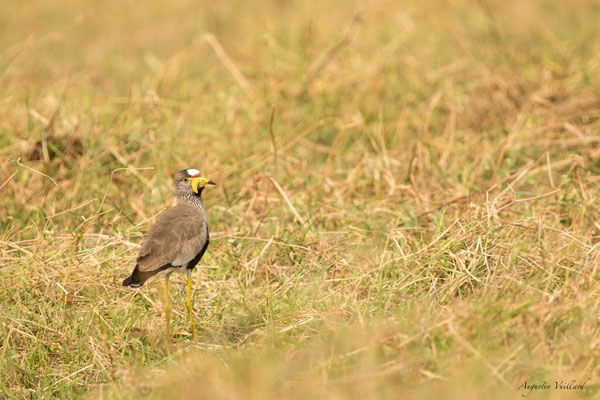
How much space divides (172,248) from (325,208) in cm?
185

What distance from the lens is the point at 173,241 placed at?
12.8 ft

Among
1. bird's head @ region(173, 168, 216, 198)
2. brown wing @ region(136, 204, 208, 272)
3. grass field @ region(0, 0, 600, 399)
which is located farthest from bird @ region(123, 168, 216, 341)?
grass field @ region(0, 0, 600, 399)

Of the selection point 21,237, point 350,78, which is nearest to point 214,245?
point 21,237

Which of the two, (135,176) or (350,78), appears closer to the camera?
(135,176)

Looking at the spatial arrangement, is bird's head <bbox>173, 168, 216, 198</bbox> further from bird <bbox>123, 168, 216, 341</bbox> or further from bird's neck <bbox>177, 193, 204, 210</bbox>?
bird <bbox>123, 168, 216, 341</bbox>

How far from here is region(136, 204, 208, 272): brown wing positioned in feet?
12.6

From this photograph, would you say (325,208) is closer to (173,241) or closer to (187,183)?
(187,183)

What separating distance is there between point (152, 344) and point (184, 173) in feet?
3.62

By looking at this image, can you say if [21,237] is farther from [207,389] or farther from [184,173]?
[207,389]


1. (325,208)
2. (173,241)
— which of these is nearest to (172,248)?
(173,241)

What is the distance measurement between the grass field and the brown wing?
1.51 feet

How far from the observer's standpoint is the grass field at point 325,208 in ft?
10.9

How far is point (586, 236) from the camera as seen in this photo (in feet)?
15.3

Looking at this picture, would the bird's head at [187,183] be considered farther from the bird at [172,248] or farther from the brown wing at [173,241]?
the brown wing at [173,241]
